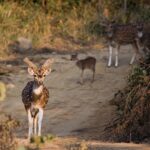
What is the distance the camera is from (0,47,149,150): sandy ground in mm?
13203

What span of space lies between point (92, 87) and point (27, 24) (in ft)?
17.6

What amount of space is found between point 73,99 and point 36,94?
460 centimetres

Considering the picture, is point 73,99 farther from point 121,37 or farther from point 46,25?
point 46,25

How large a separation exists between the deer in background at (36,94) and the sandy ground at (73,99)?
67cm

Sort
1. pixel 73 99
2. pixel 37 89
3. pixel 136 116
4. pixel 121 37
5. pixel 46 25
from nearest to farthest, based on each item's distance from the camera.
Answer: pixel 37 89, pixel 136 116, pixel 73 99, pixel 121 37, pixel 46 25

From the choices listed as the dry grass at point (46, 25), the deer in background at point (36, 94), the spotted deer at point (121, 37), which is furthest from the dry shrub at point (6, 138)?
the dry grass at point (46, 25)

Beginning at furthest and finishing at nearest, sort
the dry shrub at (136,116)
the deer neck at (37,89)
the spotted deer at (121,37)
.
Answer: the spotted deer at (121,37)
the dry shrub at (136,116)
the deer neck at (37,89)

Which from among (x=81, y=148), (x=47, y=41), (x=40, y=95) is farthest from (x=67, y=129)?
(x=47, y=41)

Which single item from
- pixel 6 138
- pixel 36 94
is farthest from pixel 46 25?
pixel 6 138

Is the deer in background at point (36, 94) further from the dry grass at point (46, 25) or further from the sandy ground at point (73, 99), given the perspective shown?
the dry grass at point (46, 25)

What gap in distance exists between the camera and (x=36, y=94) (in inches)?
418

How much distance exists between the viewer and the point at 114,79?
16.4 meters

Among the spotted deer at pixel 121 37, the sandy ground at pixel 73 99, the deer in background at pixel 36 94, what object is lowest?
the sandy ground at pixel 73 99

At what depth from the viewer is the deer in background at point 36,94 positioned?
10.4 metres
